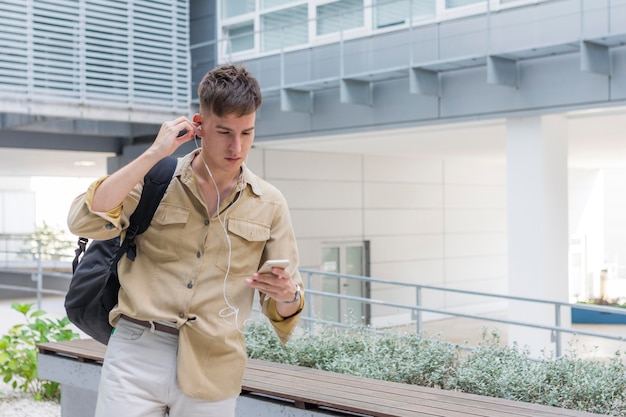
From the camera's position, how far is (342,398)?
464cm

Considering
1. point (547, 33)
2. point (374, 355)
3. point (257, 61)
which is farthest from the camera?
point (257, 61)

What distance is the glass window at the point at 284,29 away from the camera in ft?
48.1

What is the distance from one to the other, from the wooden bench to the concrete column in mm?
6629

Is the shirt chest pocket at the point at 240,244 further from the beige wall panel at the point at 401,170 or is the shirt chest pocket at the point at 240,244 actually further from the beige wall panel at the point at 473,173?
the beige wall panel at the point at 473,173

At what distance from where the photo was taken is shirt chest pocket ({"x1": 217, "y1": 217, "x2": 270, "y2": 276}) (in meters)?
2.67

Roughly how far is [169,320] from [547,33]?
9.74 meters

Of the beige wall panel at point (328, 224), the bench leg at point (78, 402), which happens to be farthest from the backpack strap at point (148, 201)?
the beige wall panel at point (328, 224)

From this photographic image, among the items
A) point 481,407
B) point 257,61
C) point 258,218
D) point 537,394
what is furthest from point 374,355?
point 257,61

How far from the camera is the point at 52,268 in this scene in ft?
78.1

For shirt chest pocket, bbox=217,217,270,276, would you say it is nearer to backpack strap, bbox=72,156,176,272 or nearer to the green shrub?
backpack strap, bbox=72,156,176,272

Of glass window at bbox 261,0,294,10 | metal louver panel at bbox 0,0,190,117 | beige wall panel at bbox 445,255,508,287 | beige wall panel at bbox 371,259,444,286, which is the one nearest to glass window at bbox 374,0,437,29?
glass window at bbox 261,0,294,10

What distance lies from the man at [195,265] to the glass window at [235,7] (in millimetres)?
13353

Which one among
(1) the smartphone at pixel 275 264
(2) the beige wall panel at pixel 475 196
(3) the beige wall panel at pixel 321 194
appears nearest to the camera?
(1) the smartphone at pixel 275 264

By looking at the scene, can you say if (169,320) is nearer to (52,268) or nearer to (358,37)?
(358,37)
